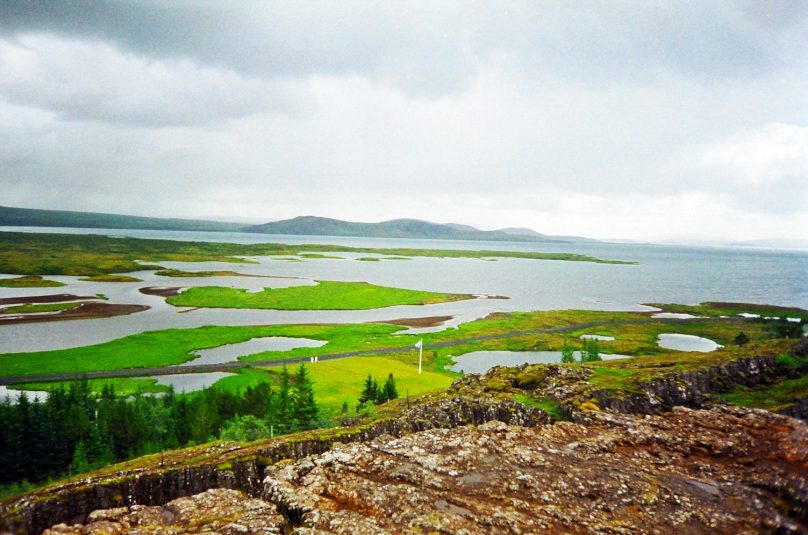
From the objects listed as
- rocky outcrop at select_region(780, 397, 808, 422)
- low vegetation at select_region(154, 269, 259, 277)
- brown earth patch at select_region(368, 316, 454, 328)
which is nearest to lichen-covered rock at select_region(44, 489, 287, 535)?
rocky outcrop at select_region(780, 397, 808, 422)

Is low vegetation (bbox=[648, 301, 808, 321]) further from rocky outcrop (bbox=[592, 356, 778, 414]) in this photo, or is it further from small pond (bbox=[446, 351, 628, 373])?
rocky outcrop (bbox=[592, 356, 778, 414])

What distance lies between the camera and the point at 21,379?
216ft

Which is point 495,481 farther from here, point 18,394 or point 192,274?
point 192,274

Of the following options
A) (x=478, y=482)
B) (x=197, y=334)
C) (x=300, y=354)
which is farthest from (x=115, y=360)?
(x=478, y=482)

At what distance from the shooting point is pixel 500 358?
87250mm

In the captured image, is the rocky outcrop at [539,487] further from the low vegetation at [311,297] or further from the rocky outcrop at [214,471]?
the low vegetation at [311,297]

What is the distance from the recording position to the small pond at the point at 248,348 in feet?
268

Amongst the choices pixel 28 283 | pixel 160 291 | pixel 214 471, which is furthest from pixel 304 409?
pixel 28 283

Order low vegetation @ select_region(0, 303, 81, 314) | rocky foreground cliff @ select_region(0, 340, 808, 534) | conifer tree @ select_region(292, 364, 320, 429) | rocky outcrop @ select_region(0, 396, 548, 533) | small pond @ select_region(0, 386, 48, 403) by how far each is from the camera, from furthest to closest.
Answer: low vegetation @ select_region(0, 303, 81, 314), small pond @ select_region(0, 386, 48, 403), conifer tree @ select_region(292, 364, 320, 429), rocky outcrop @ select_region(0, 396, 548, 533), rocky foreground cliff @ select_region(0, 340, 808, 534)

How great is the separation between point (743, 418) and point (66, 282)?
205 meters

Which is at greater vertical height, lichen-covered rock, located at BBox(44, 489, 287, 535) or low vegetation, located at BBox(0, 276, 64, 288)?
lichen-covered rock, located at BBox(44, 489, 287, 535)

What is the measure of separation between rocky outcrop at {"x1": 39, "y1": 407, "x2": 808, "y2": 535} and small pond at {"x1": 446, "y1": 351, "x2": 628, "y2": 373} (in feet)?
192

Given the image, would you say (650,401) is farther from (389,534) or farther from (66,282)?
(66,282)

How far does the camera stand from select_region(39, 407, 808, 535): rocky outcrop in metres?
14.5
